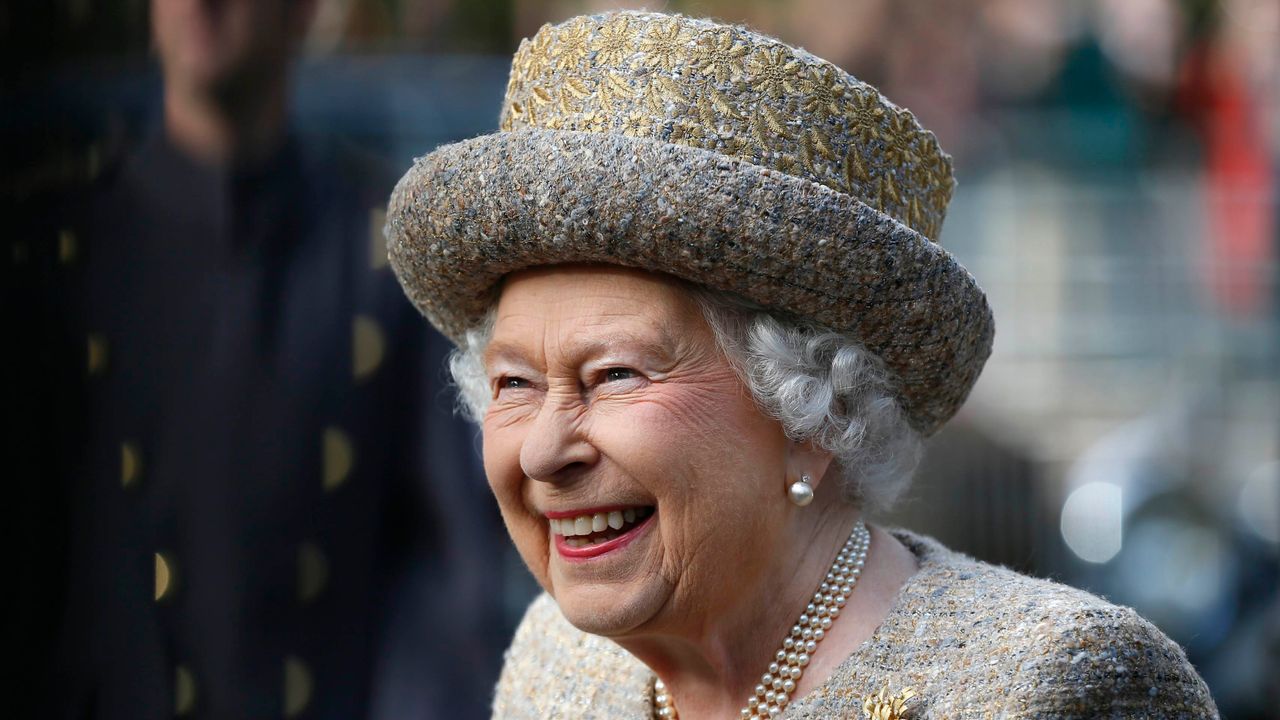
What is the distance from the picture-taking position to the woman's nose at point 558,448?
7.67ft

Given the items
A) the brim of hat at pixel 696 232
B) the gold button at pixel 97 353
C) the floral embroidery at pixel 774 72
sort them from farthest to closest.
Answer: the gold button at pixel 97 353 < the floral embroidery at pixel 774 72 < the brim of hat at pixel 696 232

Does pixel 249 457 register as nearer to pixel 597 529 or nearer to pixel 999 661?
pixel 597 529

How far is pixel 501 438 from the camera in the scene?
247 centimetres

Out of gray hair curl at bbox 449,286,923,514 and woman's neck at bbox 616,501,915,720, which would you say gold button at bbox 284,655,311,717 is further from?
gray hair curl at bbox 449,286,923,514

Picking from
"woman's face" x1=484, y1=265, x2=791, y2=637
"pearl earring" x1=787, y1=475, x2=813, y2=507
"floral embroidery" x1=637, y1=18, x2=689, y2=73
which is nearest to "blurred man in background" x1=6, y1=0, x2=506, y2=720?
"woman's face" x1=484, y1=265, x2=791, y2=637

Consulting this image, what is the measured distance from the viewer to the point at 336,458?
3807 millimetres

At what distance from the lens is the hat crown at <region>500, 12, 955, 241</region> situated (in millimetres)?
2248

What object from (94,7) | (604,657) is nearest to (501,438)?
(604,657)

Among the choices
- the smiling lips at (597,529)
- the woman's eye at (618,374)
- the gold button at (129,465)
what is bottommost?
the gold button at (129,465)

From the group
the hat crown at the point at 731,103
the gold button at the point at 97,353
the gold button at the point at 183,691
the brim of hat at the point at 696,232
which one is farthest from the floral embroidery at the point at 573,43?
the gold button at the point at 183,691

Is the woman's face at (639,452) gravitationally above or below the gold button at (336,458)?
above

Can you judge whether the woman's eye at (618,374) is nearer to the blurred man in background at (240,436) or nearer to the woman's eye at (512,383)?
the woman's eye at (512,383)

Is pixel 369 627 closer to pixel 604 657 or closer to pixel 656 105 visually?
pixel 604 657

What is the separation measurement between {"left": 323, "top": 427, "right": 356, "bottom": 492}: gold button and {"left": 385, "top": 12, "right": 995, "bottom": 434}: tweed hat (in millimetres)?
1417
